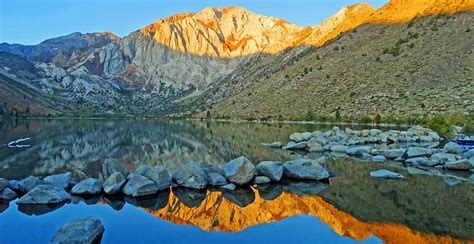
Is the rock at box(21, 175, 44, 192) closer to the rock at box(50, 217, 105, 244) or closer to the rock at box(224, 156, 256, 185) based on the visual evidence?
the rock at box(50, 217, 105, 244)

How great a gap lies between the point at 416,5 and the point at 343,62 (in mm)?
29846

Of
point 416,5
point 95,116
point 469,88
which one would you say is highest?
point 416,5

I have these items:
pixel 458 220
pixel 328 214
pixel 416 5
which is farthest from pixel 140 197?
pixel 416 5

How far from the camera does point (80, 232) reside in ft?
39.9

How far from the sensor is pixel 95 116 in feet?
638

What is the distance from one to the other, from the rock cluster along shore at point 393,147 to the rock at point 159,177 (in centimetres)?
1740

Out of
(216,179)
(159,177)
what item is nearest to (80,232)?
(159,177)

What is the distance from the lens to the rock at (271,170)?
22781 mm

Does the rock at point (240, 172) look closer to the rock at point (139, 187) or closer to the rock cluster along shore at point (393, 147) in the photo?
the rock at point (139, 187)

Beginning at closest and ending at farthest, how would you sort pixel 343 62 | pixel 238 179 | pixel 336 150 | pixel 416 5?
pixel 238 179 < pixel 336 150 < pixel 343 62 < pixel 416 5

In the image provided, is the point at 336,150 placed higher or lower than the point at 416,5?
lower

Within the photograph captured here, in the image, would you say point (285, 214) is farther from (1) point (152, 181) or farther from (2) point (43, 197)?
(2) point (43, 197)

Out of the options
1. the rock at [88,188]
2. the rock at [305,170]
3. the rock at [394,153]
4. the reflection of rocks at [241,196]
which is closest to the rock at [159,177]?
the rock at [88,188]

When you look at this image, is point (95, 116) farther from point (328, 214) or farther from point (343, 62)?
point (328, 214)
